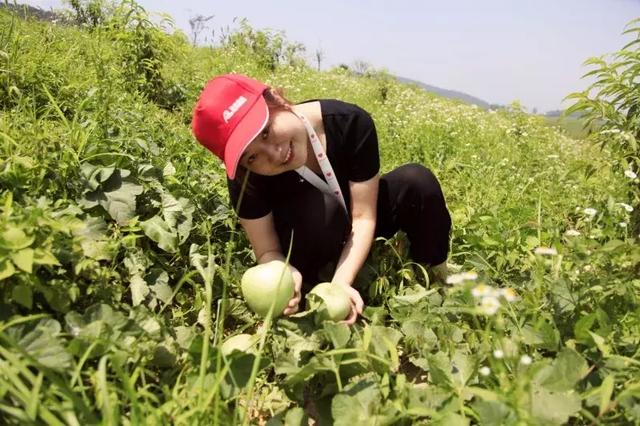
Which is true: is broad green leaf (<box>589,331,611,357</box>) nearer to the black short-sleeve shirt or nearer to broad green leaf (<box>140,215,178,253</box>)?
the black short-sleeve shirt

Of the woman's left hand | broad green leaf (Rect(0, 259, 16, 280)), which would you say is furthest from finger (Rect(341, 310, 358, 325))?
broad green leaf (Rect(0, 259, 16, 280))

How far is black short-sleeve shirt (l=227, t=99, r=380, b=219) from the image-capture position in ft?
7.25

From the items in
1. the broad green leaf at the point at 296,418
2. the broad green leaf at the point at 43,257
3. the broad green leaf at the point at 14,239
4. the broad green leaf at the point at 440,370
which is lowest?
the broad green leaf at the point at 296,418

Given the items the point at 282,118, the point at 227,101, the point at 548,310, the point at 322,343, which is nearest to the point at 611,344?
the point at 548,310

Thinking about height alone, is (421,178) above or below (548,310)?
above

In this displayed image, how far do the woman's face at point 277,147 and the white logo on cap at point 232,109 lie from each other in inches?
4.7

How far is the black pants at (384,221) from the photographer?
2258mm

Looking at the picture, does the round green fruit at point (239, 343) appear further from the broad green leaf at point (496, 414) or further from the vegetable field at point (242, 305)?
the broad green leaf at point (496, 414)

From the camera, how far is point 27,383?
4.66ft

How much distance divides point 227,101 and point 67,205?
2.81 feet


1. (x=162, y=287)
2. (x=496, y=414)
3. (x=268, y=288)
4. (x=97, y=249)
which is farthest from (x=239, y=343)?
(x=496, y=414)

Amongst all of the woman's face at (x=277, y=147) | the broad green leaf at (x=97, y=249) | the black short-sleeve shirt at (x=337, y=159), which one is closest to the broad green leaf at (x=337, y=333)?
the woman's face at (x=277, y=147)

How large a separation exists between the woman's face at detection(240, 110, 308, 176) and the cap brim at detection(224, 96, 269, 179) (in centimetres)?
4

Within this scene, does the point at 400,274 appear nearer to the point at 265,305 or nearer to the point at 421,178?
the point at 421,178
